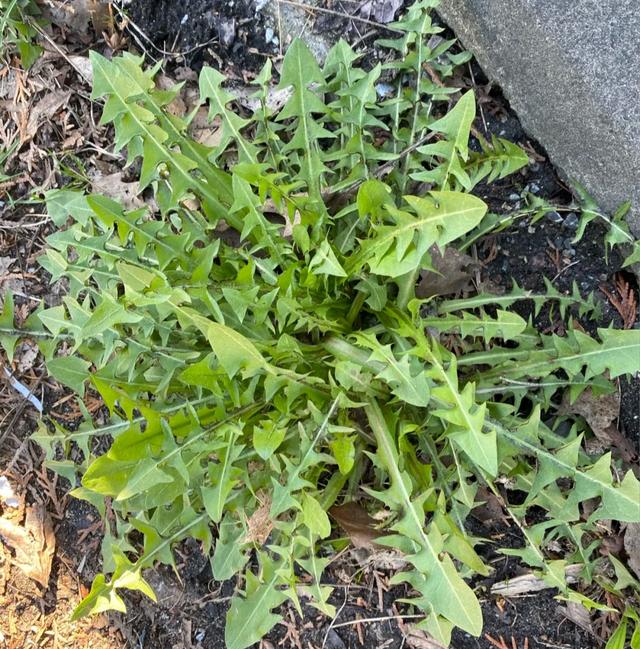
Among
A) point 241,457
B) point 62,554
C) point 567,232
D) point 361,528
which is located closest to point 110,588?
point 241,457

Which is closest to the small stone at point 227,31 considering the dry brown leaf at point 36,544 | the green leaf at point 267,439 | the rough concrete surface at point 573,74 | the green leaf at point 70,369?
the rough concrete surface at point 573,74

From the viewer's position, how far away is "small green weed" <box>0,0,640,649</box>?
5.37ft

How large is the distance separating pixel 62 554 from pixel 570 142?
7.87ft

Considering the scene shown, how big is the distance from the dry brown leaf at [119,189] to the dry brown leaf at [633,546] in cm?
199

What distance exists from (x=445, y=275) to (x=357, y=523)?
2.68 feet

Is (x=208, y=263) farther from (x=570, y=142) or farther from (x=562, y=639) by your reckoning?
(x=562, y=639)

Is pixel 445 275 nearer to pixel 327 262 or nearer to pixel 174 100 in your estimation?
pixel 327 262

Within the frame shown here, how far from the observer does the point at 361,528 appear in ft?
6.82

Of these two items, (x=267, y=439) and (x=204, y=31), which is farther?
(x=204, y=31)

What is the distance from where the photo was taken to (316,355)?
6.59ft

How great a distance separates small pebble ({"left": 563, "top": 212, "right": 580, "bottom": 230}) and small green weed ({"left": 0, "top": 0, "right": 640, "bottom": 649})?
0.28 m

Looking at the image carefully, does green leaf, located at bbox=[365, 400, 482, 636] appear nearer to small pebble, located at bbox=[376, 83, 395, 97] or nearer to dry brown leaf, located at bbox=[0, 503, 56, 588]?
small pebble, located at bbox=[376, 83, 395, 97]

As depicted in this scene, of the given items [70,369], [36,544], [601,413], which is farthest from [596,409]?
[36,544]

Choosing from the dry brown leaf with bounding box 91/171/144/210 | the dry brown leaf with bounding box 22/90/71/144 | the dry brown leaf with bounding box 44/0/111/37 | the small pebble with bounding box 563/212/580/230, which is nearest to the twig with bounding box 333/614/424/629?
the small pebble with bounding box 563/212/580/230
